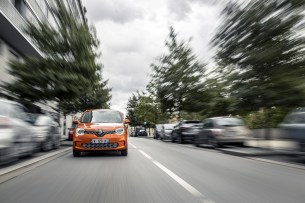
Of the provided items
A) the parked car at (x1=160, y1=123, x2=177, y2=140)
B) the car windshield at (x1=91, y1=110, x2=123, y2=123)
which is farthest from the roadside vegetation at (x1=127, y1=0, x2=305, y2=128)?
the parked car at (x1=160, y1=123, x2=177, y2=140)

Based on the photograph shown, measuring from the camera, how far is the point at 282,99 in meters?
13.0

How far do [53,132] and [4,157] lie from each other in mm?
7289

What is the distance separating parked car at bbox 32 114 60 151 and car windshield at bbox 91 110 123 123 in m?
2.09

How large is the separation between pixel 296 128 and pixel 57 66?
1198cm

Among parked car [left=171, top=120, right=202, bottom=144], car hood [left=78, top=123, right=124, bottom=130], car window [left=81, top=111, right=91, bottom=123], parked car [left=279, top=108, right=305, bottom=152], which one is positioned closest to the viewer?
parked car [left=279, top=108, right=305, bottom=152]

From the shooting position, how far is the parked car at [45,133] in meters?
13.3

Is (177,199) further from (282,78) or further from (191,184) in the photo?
(282,78)

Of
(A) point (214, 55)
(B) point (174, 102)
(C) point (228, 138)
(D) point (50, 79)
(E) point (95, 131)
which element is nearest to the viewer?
(E) point (95, 131)

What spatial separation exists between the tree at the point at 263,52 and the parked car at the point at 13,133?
305 inches

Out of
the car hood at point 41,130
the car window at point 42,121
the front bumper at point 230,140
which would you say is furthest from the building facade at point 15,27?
the front bumper at point 230,140

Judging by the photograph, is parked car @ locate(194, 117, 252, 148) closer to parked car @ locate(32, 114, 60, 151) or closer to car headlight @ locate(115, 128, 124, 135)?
car headlight @ locate(115, 128, 124, 135)

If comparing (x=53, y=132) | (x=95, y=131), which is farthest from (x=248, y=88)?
(x=53, y=132)

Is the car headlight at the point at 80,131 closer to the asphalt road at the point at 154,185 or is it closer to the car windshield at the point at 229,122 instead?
the asphalt road at the point at 154,185

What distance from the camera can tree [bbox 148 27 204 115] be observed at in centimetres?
3456
